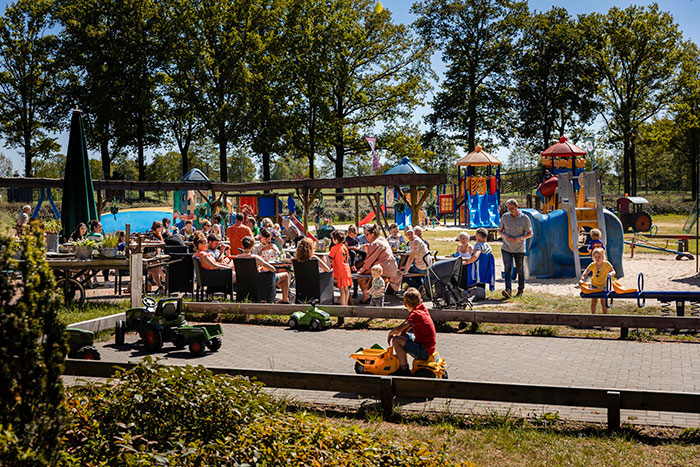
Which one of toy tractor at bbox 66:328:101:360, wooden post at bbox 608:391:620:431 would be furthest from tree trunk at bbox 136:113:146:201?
wooden post at bbox 608:391:620:431

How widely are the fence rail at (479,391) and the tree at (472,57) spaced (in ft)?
151

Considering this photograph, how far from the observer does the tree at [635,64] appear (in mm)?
47719

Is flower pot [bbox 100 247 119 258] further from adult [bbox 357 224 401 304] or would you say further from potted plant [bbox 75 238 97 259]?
adult [bbox 357 224 401 304]

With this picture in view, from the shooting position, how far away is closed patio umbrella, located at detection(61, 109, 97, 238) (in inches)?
555

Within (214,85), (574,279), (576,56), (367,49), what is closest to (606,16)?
(576,56)

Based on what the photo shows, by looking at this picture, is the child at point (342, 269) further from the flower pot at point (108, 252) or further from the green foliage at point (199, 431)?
the green foliage at point (199, 431)

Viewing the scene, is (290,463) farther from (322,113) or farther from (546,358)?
(322,113)

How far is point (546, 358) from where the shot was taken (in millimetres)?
7977

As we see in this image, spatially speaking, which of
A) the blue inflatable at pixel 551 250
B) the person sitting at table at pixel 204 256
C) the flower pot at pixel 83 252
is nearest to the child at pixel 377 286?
the person sitting at table at pixel 204 256

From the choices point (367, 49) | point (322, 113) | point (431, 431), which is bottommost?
point (431, 431)

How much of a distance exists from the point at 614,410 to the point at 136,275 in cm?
715

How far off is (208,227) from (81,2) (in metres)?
34.1

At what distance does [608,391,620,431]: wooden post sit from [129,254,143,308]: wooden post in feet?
23.1

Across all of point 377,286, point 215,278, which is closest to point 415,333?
point 377,286
